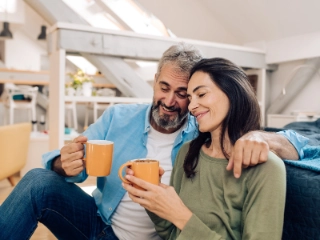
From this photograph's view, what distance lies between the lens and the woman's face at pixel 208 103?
1.01m

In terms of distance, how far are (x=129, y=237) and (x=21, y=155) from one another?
2427 mm

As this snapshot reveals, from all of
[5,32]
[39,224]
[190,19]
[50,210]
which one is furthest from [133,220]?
[5,32]

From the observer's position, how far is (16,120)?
279 inches

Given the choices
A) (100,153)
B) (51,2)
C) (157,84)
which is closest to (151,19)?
(51,2)

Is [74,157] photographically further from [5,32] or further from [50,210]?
[5,32]

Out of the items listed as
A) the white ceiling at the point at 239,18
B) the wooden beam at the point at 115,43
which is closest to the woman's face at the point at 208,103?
the wooden beam at the point at 115,43

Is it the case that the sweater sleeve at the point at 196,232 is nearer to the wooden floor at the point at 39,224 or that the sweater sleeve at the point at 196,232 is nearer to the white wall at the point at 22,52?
the wooden floor at the point at 39,224

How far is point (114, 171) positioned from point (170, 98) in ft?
1.13

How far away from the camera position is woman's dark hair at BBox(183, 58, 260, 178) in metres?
1.00

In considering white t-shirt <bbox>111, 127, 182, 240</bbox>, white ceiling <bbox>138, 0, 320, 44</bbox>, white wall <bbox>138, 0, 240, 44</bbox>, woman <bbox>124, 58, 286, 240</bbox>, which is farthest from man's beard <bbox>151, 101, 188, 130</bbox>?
white wall <bbox>138, 0, 240, 44</bbox>

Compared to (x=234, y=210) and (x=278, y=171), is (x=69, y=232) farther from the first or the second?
(x=278, y=171)

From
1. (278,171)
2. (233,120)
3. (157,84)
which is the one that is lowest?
(278,171)

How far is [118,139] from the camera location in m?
1.45

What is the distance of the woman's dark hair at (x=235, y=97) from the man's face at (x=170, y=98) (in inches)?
11.6
